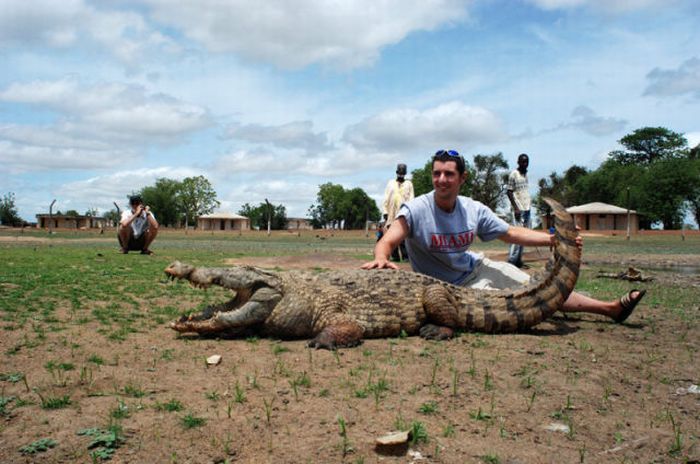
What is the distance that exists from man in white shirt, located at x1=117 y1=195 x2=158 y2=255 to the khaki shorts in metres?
10.6

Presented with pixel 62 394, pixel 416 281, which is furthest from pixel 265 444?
pixel 416 281

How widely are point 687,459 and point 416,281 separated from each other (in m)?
3.04

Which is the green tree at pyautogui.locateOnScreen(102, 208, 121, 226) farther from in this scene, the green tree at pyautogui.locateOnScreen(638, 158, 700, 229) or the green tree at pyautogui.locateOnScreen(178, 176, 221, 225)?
the green tree at pyautogui.locateOnScreen(638, 158, 700, 229)

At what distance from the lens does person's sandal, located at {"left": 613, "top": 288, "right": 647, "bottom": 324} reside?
6036mm

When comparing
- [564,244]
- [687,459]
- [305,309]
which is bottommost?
[687,459]

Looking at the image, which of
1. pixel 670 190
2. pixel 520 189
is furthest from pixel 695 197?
pixel 520 189

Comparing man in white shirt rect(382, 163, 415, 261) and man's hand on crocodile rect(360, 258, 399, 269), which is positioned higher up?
man in white shirt rect(382, 163, 415, 261)

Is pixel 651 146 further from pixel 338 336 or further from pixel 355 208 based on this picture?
pixel 338 336

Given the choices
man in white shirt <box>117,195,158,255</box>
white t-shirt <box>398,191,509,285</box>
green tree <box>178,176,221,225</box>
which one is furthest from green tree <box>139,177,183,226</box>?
white t-shirt <box>398,191,509,285</box>

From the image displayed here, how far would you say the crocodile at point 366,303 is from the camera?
209 inches

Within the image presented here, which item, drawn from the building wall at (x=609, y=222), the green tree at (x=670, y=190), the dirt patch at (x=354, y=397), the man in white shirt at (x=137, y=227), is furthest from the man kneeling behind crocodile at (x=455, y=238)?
the green tree at (x=670, y=190)

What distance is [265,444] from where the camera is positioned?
10.1 feet

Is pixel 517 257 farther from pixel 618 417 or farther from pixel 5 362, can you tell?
pixel 5 362

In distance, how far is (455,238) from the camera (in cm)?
590
